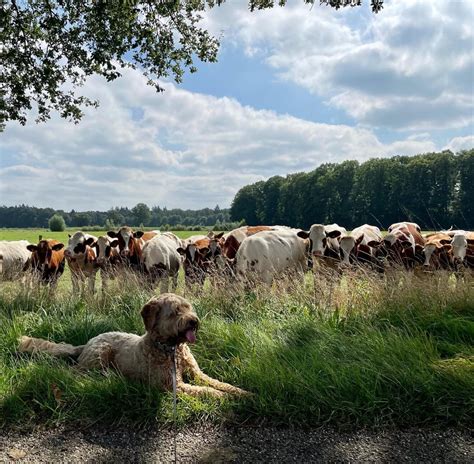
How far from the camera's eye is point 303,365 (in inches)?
204

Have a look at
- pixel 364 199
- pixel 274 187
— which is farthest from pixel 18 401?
pixel 274 187

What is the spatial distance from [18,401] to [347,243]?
359 inches

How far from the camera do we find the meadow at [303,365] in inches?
183

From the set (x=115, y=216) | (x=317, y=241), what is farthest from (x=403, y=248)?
(x=115, y=216)

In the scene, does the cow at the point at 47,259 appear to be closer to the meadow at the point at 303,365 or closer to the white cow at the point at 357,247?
the meadow at the point at 303,365

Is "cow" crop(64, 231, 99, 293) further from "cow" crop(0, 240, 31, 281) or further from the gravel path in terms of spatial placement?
the gravel path

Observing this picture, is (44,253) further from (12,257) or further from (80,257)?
(12,257)

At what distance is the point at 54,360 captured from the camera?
5.73m

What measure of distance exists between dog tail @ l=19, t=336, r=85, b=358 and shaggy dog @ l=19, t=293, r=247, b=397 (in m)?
0.31

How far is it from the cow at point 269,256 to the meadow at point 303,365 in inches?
131

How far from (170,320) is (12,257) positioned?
12049 mm

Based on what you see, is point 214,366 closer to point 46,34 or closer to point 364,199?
point 46,34

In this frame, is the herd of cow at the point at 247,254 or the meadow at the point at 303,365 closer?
the meadow at the point at 303,365

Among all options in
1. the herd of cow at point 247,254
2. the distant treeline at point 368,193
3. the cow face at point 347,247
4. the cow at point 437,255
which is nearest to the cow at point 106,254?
the herd of cow at point 247,254
